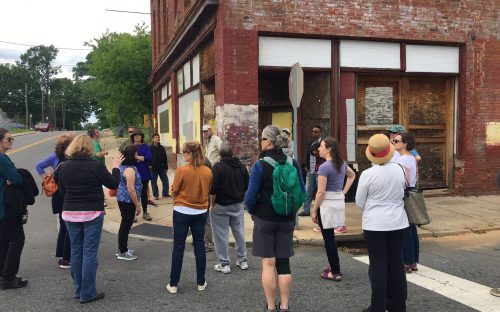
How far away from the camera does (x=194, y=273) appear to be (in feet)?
18.1

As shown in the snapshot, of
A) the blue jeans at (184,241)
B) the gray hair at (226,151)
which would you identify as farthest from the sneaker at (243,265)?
the gray hair at (226,151)

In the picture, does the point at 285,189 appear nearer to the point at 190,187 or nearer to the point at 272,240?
the point at 272,240

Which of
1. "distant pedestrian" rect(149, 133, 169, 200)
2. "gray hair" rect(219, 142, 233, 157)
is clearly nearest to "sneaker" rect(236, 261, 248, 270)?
"gray hair" rect(219, 142, 233, 157)

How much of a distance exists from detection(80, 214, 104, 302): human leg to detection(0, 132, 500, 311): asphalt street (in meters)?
0.13

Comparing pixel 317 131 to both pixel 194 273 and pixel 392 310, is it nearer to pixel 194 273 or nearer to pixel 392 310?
pixel 194 273

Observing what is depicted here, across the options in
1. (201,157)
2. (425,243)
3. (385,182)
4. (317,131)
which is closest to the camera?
(385,182)

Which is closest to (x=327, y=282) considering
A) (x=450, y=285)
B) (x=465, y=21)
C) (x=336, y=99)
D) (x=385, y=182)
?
(x=450, y=285)

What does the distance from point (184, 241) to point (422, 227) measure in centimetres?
494

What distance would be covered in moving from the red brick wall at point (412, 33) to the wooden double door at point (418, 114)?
13.8 inches

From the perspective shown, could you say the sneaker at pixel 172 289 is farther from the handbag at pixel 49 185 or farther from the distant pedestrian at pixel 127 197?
the handbag at pixel 49 185

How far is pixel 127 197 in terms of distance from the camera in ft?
19.5

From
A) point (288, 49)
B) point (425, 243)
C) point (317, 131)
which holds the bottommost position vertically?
point (425, 243)

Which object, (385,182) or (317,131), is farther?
(317,131)

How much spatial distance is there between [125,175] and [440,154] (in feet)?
28.0
